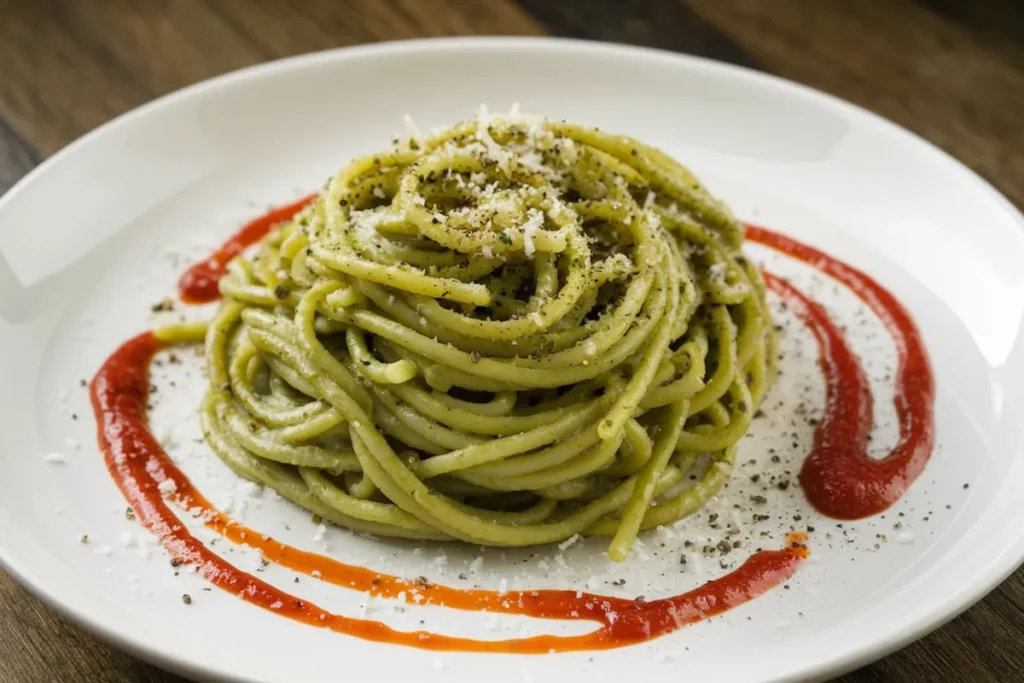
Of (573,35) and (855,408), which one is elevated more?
(573,35)

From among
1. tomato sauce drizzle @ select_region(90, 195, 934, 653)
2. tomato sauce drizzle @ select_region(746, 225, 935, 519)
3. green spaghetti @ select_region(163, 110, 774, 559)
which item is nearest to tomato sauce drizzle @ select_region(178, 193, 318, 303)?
tomato sauce drizzle @ select_region(90, 195, 934, 653)

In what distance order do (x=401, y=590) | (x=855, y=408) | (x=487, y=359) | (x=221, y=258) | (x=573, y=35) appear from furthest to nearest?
(x=573, y=35)
(x=221, y=258)
(x=855, y=408)
(x=487, y=359)
(x=401, y=590)

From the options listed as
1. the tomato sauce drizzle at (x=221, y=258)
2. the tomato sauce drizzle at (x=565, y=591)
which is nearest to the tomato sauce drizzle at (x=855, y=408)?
the tomato sauce drizzle at (x=565, y=591)

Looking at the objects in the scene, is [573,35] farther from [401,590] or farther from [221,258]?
[401,590]

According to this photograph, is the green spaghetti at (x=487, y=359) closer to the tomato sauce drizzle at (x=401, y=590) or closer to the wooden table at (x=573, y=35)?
the tomato sauce drizzle at (x=401, y=590)

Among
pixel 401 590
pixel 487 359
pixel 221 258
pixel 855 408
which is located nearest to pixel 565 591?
→ pixel 401 590

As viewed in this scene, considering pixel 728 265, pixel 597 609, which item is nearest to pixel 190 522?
pixel 597 609
